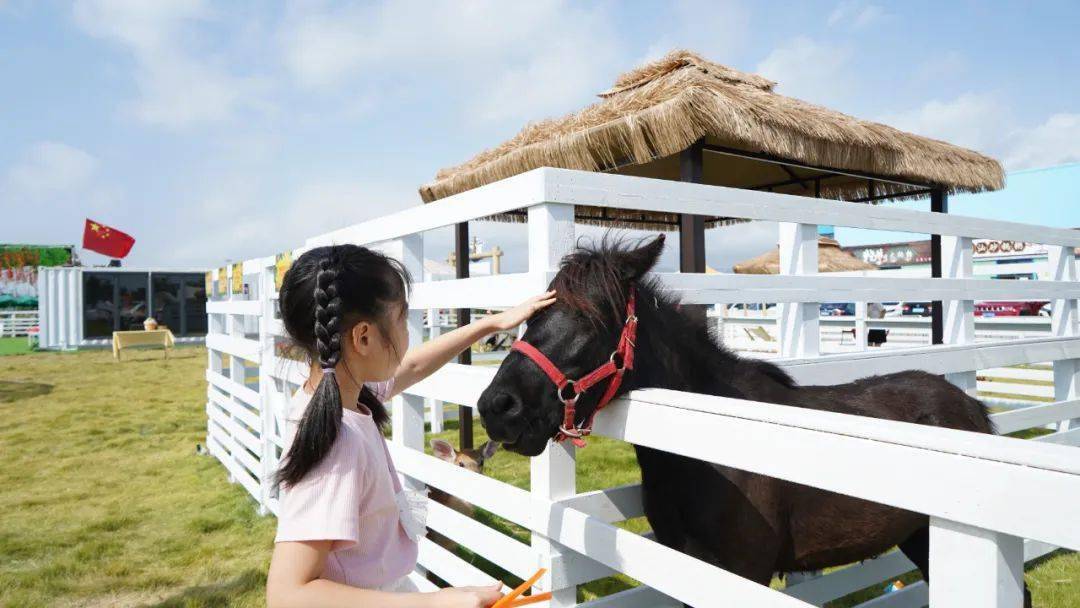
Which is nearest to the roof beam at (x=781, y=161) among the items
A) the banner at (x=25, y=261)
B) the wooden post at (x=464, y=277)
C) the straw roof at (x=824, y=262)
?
the wooden post at (x=464, y=277)

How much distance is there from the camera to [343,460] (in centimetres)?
129

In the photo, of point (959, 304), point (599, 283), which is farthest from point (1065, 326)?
point (599, 283)

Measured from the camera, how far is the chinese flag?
2577cm

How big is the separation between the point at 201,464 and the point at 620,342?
23.5ft

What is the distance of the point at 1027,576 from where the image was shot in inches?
142

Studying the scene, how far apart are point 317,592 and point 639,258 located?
1.21m

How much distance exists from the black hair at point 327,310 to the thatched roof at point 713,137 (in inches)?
126

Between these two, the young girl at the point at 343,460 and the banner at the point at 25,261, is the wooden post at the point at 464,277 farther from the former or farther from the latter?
the banner at the point at 25,261

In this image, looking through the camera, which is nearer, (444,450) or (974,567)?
(974,567)

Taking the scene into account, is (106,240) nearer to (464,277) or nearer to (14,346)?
(14,346)

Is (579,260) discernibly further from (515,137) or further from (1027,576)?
(515,137)

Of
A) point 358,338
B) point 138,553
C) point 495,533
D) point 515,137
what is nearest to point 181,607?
point 138,553

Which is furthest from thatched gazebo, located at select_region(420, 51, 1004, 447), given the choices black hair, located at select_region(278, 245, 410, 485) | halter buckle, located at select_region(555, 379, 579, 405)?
black hair, located at select_region(278, 245, 410, 485)

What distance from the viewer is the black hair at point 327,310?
126cm
